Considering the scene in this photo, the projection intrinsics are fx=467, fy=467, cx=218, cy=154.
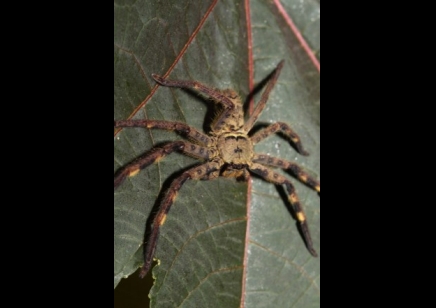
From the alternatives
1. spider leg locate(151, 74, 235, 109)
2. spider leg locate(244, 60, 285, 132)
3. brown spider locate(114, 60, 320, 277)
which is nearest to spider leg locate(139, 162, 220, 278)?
brown spider locate(114, 60, 320, 277)

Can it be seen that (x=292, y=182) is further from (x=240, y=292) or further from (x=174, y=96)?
(x=174, y=96)

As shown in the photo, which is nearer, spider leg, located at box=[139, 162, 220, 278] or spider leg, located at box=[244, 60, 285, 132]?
spider leg, located at box=[139, 162, 220, 278]

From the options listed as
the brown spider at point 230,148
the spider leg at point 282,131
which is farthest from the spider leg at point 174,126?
the spider leg at point 282,131

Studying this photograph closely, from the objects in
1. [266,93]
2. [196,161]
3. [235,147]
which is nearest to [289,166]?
[235,147]

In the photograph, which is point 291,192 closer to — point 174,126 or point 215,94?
point 215,94

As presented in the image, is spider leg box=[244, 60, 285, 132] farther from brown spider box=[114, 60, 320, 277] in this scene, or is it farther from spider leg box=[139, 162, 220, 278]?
spider leg box=[139, 162, 220, 278]
